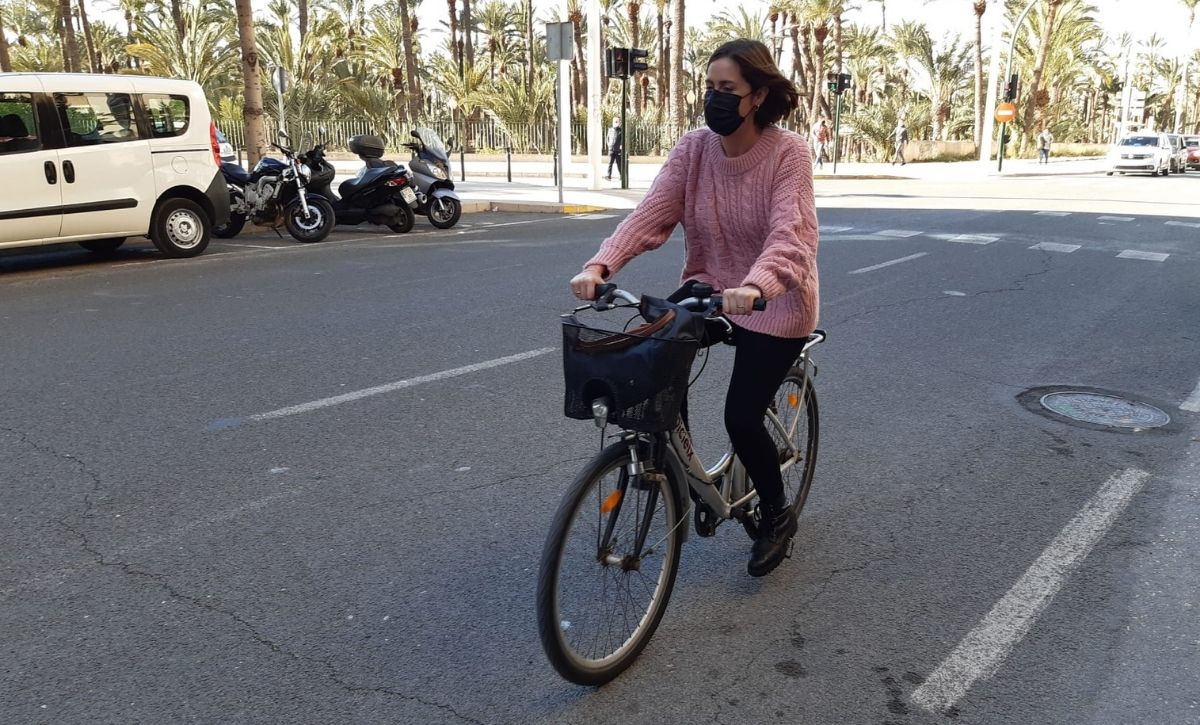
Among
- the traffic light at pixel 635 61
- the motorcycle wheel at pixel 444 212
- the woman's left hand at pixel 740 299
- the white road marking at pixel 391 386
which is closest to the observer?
the woman's left hand at pixel 740 299

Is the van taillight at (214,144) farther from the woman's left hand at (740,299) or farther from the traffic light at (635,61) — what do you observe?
the traffic light at (635,61)

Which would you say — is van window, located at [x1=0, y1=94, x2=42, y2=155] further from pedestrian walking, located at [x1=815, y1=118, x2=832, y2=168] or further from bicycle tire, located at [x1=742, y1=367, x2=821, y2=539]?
pedestrian walking, located at [x1=815, y1=118, x2=832, y2=168]

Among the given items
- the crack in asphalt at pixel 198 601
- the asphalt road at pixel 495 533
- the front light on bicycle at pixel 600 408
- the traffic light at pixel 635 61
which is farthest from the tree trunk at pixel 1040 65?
the front light on bicycle at pixel 600 408

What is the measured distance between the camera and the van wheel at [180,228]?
11.2 meters

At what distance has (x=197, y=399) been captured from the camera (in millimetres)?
5711

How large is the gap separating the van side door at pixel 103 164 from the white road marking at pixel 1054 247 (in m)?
11.2

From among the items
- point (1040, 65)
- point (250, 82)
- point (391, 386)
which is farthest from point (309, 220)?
point (1040, 65)

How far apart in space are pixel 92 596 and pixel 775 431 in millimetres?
2530

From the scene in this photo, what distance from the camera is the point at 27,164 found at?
32.7 ft

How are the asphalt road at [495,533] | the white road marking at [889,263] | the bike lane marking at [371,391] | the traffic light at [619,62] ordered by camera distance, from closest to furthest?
the asphalt road at [495,533]
the bike lane marking at [371,391]
the white road marking at [889,263]
the traffic light at [619,62]

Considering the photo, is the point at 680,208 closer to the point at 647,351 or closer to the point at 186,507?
the point at 647,351

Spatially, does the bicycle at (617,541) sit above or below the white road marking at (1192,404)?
above

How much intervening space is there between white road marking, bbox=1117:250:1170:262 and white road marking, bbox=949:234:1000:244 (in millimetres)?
1745

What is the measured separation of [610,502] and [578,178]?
2709 centimetres
